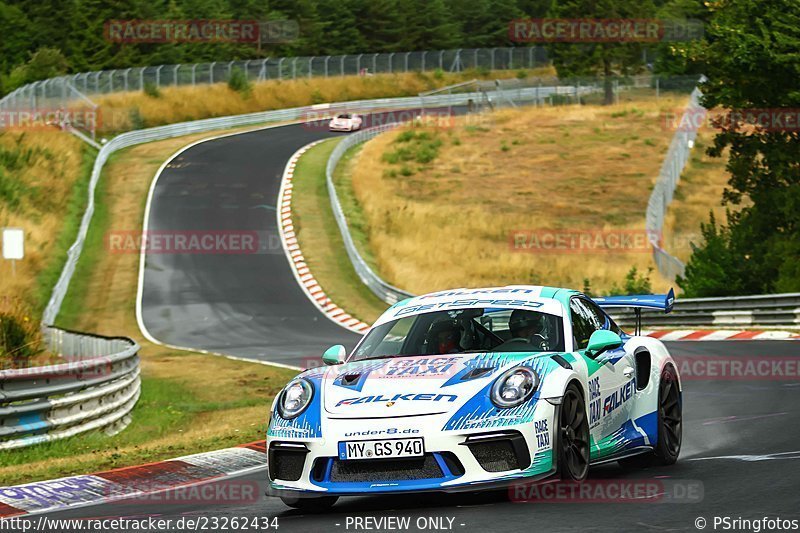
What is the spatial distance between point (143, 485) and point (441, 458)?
11.8 ft

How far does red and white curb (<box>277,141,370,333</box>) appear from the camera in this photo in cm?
3366

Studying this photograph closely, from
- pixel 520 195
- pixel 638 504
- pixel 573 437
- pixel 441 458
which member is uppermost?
pixel 441 458

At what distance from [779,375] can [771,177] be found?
16.1 metres

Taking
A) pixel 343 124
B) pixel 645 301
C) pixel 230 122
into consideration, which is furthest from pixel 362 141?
pixel 645 301

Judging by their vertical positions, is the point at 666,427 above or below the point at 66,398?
above

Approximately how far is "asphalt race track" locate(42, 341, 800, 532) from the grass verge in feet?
74.9

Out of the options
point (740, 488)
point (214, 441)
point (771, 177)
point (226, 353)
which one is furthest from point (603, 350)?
point (771, 177)

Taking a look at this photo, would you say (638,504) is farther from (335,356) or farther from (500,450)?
(335,356)

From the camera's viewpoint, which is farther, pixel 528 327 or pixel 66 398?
pixel 66 398

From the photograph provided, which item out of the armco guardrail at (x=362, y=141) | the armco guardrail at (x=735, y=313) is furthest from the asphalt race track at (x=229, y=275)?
the armco guardrail at (x=735, y=313)

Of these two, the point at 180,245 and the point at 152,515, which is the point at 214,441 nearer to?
the point at 152,515

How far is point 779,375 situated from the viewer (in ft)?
57.1

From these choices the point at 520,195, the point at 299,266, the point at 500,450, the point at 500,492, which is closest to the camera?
the point at 500,450

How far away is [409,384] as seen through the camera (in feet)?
26.3
